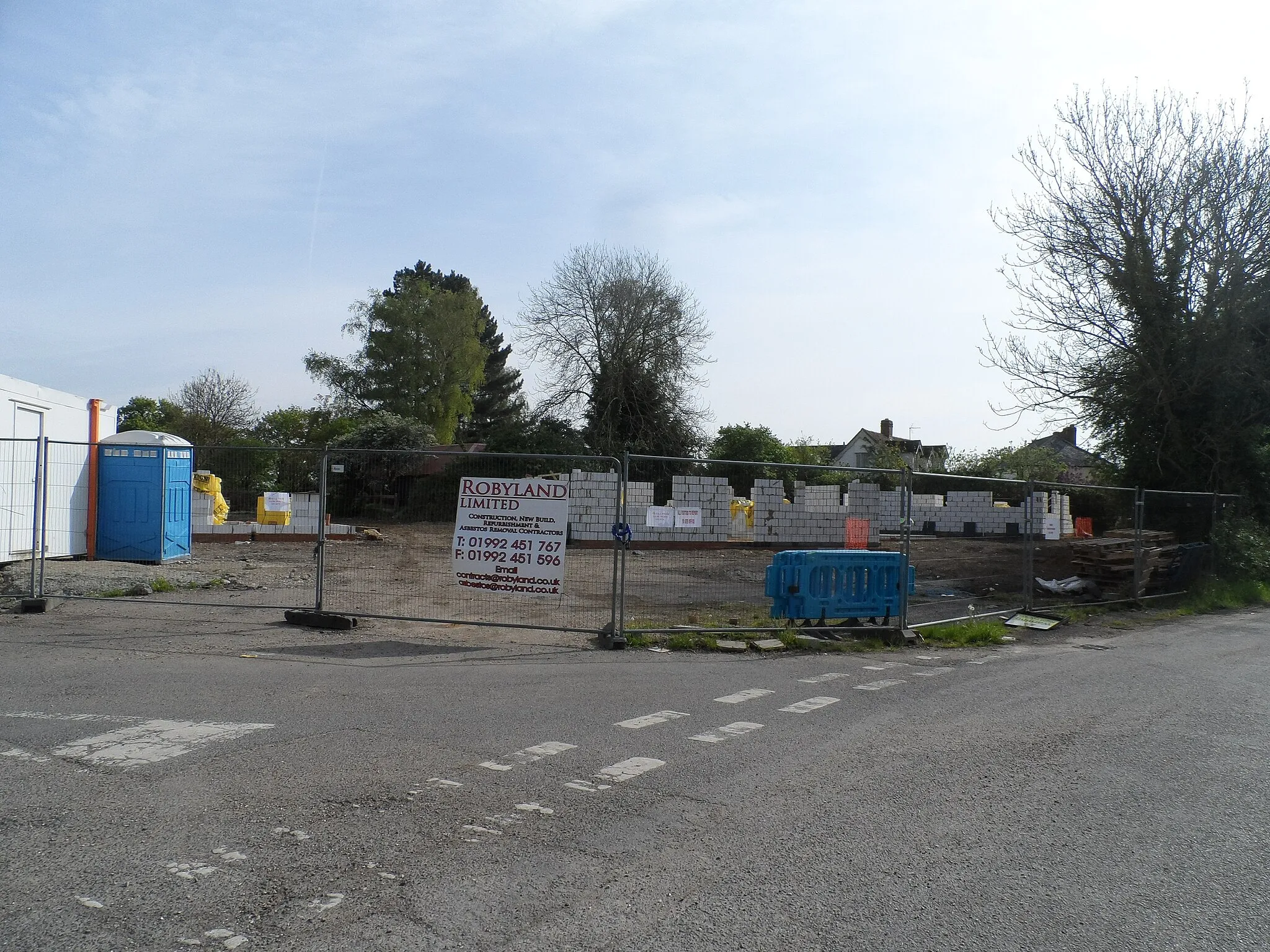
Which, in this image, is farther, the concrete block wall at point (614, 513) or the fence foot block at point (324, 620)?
the concrete block wall at point (614, 513)

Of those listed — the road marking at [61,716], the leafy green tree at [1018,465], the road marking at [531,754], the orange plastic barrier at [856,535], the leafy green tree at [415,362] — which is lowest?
the road marking at [531,754]

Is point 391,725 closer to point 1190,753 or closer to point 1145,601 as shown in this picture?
point 1190,753

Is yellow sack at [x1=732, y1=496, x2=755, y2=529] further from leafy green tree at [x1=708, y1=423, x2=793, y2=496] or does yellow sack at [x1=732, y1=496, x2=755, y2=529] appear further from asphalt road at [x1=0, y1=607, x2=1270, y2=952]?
leafy green tree at [x1=708, y1=423, x2=793, y2=496]

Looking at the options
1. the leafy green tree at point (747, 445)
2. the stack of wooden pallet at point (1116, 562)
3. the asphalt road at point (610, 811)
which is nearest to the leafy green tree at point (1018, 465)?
the leafy green tree at point (747, 445)

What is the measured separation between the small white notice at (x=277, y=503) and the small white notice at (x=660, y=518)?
6.42m

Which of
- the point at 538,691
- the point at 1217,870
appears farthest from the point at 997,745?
the point at 538,691

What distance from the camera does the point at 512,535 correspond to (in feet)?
34.9

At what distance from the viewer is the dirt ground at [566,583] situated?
1155cm

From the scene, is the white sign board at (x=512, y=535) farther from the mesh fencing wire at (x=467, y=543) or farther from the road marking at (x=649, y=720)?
the road marking at (x=649, y=720)

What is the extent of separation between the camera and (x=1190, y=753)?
646 cm

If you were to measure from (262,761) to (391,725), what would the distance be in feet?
3.73

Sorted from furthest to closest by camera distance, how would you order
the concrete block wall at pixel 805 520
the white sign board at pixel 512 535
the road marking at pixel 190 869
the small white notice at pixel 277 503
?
the small white notice at pixel 277 503, the concrete block wall at pixel 805 520, the white sign board at pixel 512 535, the road marking at pixel 190 869

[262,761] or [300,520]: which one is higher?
[300,520]

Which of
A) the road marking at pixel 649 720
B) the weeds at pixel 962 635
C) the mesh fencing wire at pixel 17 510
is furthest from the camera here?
the mesh fencing wire at pixel 17 510
